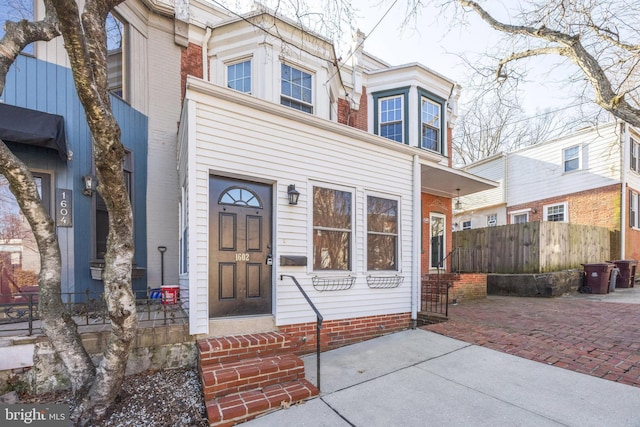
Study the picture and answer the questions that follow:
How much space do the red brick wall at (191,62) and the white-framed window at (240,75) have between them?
0.67m

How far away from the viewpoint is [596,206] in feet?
37.8

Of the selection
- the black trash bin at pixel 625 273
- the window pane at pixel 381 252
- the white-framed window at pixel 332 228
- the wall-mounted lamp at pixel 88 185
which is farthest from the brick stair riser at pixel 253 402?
the black trash bin at pixel 625 273

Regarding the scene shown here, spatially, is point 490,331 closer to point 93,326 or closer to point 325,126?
point 325,126

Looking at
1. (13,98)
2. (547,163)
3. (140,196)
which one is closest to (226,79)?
(140,196)

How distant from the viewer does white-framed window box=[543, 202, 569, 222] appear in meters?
12.3

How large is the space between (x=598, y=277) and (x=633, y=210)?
5534mm

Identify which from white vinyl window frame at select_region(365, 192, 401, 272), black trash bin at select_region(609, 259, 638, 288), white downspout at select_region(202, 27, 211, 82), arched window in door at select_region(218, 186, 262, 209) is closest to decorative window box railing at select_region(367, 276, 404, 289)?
white vinyl window frame at select_region(365, 192, 401, 272)

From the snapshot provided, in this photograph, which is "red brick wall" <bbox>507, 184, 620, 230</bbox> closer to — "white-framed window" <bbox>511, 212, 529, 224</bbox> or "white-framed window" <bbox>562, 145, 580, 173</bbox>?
"white-framed window" <bbox>562, 145, 580, 173</bbox>

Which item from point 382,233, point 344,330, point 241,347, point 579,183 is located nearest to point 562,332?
point 382,233

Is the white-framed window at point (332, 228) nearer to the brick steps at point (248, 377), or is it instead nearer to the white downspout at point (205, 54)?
the brick steps at point (248, 377)

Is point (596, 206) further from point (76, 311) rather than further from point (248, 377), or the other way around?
point (76, 311)

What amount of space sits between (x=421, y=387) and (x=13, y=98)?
6777 mm

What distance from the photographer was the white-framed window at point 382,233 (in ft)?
17.3

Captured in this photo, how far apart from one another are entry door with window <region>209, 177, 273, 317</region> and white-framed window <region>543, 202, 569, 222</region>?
44.0ft
